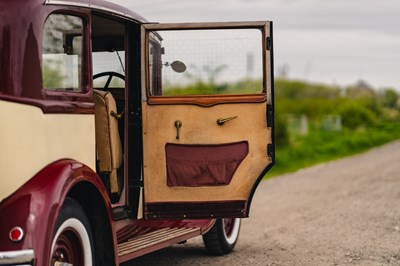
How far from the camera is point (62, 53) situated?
613 cm

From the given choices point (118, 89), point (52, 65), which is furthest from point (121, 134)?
point (52, 65)

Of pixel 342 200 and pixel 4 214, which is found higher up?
pixel 4 214

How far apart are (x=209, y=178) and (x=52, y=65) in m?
1.59

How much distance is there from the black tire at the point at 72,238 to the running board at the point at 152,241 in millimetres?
591

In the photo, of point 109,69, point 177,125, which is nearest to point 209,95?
point 177,125

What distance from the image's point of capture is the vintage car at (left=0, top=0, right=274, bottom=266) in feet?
18.3

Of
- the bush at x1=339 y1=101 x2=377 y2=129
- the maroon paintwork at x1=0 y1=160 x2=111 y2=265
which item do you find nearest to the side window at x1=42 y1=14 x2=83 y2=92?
the maroon paintwork at x1=0 y1=160 x2=111 y2=265

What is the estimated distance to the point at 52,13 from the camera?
5.96m

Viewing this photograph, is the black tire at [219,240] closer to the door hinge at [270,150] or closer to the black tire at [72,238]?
the door hinge at [270,150]

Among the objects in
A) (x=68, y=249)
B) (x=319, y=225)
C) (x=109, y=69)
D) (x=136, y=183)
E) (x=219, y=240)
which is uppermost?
(x=109, y=69)

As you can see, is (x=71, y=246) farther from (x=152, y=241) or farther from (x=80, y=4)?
(x=80, y=4)

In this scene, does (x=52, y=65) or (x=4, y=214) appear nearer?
(x=4, y=214)

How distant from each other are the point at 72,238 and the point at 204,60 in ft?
6.08

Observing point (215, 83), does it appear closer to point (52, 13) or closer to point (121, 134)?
point (121, 134)
